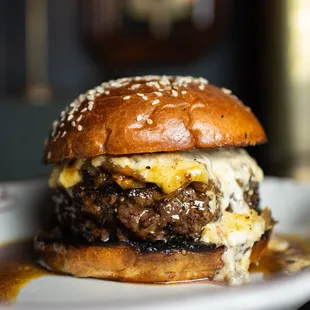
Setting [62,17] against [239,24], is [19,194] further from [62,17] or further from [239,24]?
[239,24]

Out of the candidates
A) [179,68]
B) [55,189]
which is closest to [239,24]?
[179,68]

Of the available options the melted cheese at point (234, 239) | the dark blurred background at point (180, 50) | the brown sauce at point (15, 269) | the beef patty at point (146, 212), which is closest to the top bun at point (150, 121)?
the beef patty at point (146, 212)

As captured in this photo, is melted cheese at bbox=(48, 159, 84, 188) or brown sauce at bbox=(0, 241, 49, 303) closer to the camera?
brown sauce at bbox=(0, 241, 49, 303)

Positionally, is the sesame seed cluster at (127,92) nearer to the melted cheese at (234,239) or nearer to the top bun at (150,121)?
the top bun at (150,121)

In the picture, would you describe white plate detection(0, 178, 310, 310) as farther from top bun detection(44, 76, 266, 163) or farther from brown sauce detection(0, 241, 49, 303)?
top bun detection(44, 76, 266, 163)

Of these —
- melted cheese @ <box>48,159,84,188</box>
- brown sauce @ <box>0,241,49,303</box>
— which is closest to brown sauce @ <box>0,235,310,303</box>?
brown sauce @ <box>0,241,49,303</box>

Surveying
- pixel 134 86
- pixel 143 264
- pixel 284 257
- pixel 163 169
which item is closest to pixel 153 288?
pixel 143 264

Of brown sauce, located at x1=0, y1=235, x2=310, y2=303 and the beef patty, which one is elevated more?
the beef patty
